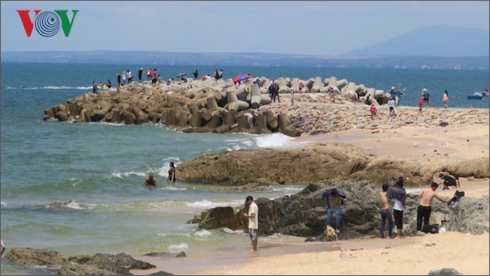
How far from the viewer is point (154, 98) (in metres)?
55.2

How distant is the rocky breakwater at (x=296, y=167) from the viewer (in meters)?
27.5

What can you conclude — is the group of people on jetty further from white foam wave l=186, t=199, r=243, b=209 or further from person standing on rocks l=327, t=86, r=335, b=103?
person standing on rocks l=327, t=86, r=335, b=103

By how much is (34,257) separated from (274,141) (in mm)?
23944

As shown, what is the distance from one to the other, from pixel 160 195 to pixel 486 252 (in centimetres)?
1405

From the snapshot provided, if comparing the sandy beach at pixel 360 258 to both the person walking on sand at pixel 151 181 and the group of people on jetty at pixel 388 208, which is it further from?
the person walking on sand at pixel 151 181

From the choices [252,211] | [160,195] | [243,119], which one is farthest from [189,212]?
[243,119]

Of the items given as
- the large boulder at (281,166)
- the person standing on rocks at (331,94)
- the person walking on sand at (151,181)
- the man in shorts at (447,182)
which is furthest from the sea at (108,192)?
the person standing on rocks at (331,94)

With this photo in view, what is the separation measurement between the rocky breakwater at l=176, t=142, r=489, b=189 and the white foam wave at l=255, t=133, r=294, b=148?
8.70 metres

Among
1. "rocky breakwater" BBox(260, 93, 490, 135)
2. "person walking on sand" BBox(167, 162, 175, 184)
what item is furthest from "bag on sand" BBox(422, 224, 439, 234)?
"rocky breakwater" BBox(260, 93, 490, 135)

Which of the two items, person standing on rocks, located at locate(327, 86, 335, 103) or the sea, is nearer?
the sea

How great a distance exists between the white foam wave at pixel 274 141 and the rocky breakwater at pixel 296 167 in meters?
8.70

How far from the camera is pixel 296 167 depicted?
1168 inches

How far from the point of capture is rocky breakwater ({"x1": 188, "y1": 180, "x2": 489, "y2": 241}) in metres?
19.4

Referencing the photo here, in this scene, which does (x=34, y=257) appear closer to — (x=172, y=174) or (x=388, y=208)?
(x=388, y=208)
